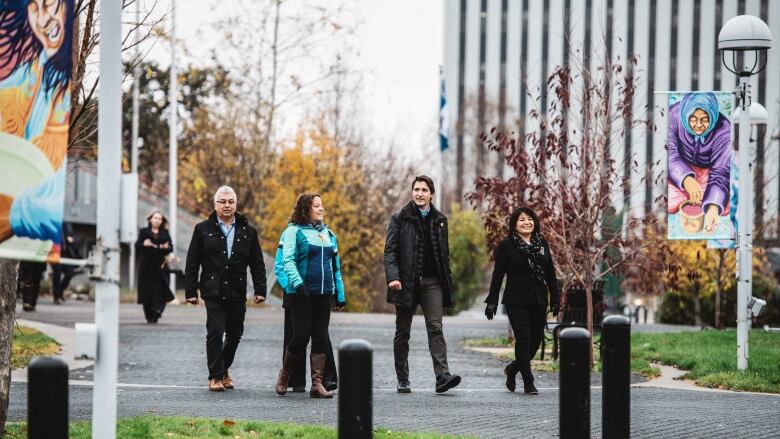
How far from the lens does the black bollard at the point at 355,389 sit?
5.61 m

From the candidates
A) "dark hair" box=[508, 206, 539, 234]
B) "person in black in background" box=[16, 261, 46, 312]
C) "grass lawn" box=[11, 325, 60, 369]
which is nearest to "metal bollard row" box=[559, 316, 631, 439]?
"dark hair" box=[508, 206, 539, 234]

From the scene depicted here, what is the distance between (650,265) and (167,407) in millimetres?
7445

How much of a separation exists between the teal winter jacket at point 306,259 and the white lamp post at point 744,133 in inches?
188

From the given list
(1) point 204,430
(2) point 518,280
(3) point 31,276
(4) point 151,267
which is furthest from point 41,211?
(3) point 31,276

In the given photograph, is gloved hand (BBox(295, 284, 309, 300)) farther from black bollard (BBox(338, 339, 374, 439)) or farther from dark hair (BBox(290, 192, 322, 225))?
black bollard (BBox(338, 339, 374, 439))

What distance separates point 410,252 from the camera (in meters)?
11.2

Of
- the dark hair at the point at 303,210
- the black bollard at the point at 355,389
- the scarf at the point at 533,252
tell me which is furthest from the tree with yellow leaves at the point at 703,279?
the black bollard at the point at 355,389

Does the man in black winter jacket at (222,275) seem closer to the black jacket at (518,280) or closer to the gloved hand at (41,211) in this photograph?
the black jacket at (518,280)

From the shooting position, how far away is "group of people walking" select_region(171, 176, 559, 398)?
10914 millimetres

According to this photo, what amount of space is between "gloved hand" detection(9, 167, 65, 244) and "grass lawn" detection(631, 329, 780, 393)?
803 cm

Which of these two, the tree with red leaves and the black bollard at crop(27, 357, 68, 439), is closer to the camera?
the black bollard at crop(27, 357, 68, 439)

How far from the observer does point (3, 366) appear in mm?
7711

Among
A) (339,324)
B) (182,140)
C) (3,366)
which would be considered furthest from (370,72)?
(3,366)

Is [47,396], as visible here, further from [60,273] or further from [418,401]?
[60,273]
